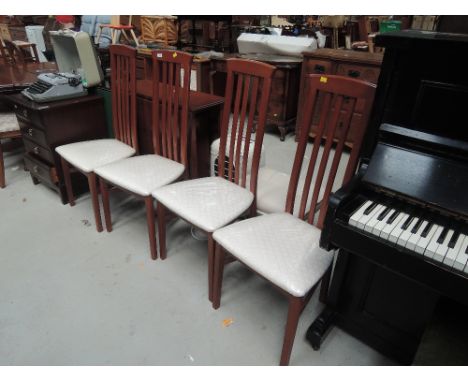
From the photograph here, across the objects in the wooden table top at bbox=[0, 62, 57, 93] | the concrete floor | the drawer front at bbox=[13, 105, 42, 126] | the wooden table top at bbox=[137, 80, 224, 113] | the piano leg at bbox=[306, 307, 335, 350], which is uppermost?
the wooden table top at bbox=[137, 80, 224, 113]

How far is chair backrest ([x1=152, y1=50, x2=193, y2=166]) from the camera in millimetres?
1742

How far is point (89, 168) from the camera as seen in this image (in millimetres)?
1905

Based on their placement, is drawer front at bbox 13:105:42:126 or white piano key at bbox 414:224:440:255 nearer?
white piano key at bbox 414:224:440:255

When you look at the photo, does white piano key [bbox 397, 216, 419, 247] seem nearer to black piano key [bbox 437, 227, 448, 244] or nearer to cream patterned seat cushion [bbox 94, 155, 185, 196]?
black piano key [bbox 437, 227, 448, 244]

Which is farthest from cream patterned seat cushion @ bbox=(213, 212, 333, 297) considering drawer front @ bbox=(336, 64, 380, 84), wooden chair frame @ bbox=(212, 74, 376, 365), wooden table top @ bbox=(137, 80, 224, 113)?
drawer front @ bbox=(336, 64, 380, 84)

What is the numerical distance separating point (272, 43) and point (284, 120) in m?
0.88

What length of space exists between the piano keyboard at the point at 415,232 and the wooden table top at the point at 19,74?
258 centimetres

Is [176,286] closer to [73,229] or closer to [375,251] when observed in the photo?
[73,229]

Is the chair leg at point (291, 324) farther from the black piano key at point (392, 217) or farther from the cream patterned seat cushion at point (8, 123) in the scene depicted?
the cream patterned seat cushion at point (8, 123)

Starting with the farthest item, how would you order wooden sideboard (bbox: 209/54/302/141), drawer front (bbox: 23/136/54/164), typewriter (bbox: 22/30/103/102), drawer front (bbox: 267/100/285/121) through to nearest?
drawer front (bbox: 267/100/285/121)
wooden sideboard (bbox: 209/54/302/141)
drawer front (bbox: 23/136/54/164)
typewriter (bbox: 22/30/103/102)

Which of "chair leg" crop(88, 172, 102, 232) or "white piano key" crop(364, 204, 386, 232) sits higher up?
"white piano key" crop(364, 204, 386, 232)

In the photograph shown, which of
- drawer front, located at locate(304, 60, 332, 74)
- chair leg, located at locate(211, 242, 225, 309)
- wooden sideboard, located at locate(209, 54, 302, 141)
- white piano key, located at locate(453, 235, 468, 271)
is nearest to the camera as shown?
white piano key, located at locate(453, 235, 468, 271)

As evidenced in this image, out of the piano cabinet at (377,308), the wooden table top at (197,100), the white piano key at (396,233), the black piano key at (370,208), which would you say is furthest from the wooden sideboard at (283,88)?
the white piano key at (396,233)

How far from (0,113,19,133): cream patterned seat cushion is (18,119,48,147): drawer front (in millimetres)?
171
